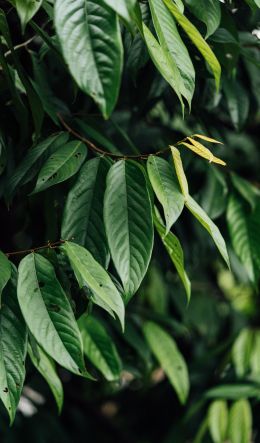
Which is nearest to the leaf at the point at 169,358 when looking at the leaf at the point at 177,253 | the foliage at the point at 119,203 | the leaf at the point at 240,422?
the foliage at the point at 119,203

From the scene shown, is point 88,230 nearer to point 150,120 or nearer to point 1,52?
point 1,52

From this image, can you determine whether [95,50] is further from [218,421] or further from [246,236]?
[218,421]

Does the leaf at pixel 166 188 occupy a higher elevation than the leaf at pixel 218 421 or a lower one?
higher

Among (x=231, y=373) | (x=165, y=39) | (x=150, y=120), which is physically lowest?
(x=231, y=373)

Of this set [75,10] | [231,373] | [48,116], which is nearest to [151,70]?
[48,116]

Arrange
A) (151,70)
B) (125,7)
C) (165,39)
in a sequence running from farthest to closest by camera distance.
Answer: (151,70)
(165,39)
(125,7)

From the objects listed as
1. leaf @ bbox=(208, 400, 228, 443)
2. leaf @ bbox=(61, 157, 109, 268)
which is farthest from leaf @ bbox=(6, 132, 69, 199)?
leaf @ bbox=(208, 400, 228, 443)

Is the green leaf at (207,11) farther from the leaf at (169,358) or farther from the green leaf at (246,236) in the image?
the leaf at (169,358)

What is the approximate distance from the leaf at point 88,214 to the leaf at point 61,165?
0.02 metres

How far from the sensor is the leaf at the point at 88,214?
3.49 ft

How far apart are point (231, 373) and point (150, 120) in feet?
2.38

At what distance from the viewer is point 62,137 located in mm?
1180

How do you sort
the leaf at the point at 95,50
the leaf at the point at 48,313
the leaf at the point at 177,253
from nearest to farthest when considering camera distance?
the leaf at the point at 95,50, the leaf at the point at 48,313, the leaf at the point at 177,253

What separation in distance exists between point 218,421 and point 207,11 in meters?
1.08
